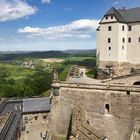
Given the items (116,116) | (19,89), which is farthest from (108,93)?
(19,89)

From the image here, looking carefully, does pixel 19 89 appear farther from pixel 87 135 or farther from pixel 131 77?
pixel 87 135

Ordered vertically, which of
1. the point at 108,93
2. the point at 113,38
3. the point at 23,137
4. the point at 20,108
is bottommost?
the point at 23,137

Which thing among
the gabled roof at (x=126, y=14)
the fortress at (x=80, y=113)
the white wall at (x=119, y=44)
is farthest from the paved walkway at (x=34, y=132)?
the gabled roof at (x=126, y=14)

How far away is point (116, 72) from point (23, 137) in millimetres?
24178

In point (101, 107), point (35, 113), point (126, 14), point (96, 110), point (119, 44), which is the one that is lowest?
point (35, 113)

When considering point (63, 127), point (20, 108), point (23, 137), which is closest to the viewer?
point (63, 127)

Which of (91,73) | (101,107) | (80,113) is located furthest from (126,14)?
(80,113)

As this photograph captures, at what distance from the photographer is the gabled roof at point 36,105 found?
45491 millimetres

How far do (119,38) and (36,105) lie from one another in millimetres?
22307

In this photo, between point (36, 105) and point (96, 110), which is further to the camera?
point (36, 105)

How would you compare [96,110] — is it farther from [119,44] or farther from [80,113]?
[119,44]

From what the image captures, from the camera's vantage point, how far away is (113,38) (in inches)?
2221

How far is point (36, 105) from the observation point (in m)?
46.7

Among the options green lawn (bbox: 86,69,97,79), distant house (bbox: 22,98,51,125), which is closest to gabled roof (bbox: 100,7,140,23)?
green lawn (bbox: 86,69,97,79)
